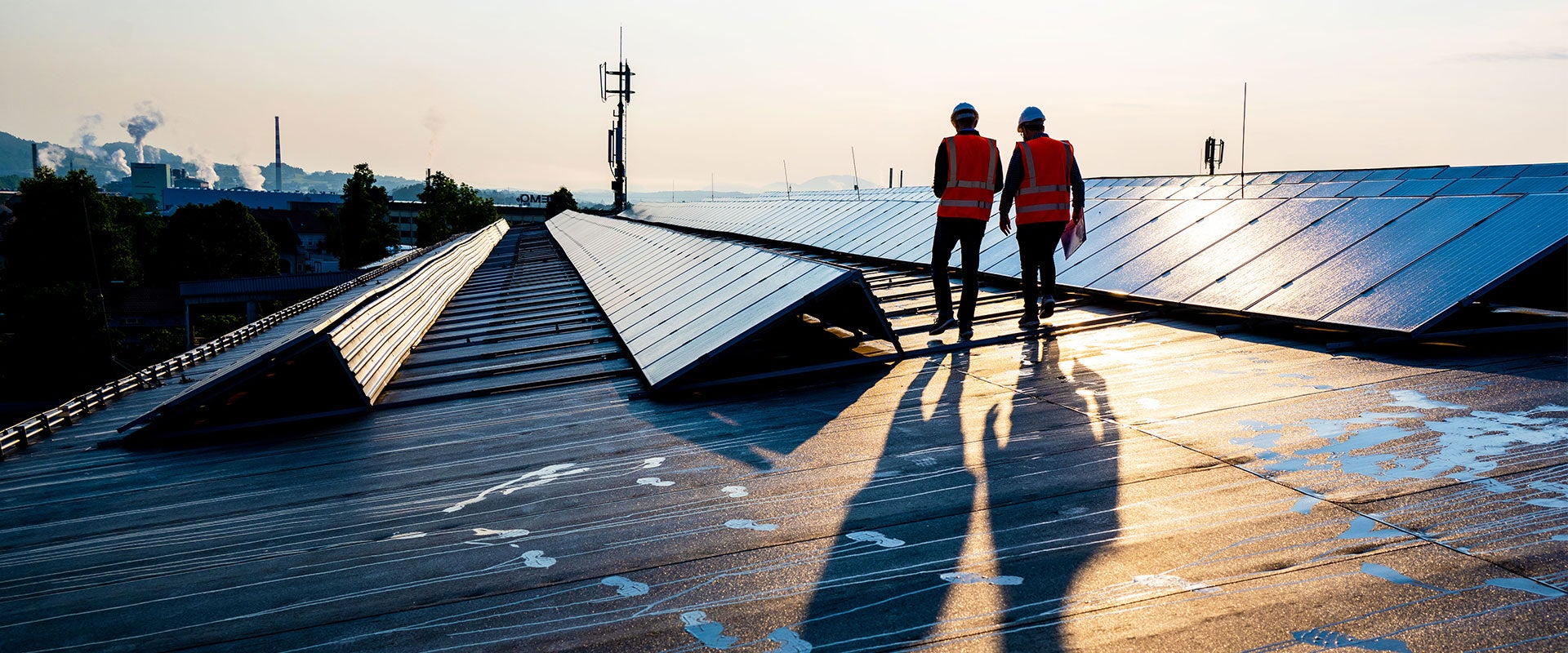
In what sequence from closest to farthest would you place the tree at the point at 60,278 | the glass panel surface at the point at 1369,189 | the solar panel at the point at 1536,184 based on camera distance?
the solar panel at the point at 1536,184, the glass panel surface at the point at 1369,189, the tree at the point at 60,278

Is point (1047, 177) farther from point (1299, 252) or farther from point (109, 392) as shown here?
point (109, 392)

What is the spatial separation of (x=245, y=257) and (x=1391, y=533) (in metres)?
99.8

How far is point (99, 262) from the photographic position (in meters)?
79.3

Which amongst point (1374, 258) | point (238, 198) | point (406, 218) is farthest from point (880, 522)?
point (406, 218)

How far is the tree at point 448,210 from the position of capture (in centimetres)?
12275

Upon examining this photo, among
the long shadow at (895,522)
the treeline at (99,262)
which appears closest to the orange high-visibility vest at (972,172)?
the long shadow at (895,522)

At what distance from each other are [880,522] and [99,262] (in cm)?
9447

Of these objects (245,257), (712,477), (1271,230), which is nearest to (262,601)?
(712,477)

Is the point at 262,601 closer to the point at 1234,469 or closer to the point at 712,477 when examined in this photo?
the point at 712,477

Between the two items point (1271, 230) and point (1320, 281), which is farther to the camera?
point (1271, 230)

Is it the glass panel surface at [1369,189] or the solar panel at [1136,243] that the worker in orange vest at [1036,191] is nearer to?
the solar panel at [1136,243]

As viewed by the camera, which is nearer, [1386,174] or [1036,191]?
[1036,191]

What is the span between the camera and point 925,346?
7.71 meters

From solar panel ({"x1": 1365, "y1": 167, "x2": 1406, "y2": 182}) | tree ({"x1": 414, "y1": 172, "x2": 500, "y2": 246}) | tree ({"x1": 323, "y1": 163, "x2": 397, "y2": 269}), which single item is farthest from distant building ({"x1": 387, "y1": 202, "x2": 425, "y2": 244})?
solar panel ({"x1": 1365, "y1": 167, "x2": 1406, "y2": 182})
